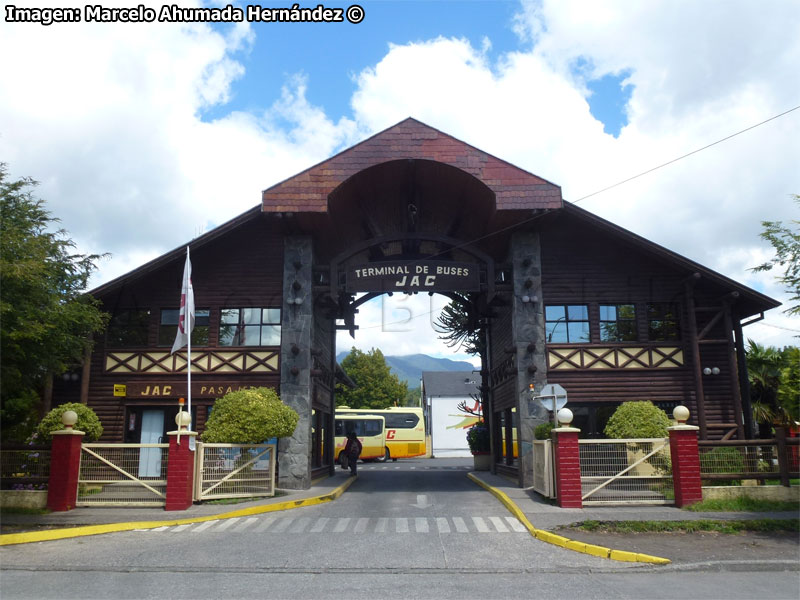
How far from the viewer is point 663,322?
21.1 metres

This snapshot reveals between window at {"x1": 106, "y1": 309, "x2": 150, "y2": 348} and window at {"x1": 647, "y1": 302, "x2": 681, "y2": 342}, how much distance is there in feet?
53.3

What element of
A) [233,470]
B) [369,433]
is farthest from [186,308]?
[369,433]

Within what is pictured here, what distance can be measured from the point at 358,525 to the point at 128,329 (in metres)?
12.0

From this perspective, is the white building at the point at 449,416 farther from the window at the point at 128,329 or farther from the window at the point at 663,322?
the window at the point at 128,329

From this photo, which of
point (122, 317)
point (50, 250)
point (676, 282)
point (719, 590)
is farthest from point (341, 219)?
point (719, 590)

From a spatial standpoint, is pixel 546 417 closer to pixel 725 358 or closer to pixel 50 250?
pixel 725 358

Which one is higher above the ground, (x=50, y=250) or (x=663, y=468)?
(x=50, y=250)

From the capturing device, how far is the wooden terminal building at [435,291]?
1970 centimetres

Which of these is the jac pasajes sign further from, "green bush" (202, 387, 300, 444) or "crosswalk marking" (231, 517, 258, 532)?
"crosswalk marking" (231, 517, 258, 532)

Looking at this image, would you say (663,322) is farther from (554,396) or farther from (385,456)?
(385,456)

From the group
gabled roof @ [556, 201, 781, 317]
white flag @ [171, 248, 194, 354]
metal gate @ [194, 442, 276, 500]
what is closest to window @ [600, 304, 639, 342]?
gabled roof @ [556, 201, 781, 317]

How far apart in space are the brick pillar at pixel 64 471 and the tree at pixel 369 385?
53812 millimetres

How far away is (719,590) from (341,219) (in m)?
16.0

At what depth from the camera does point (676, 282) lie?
21.1m
